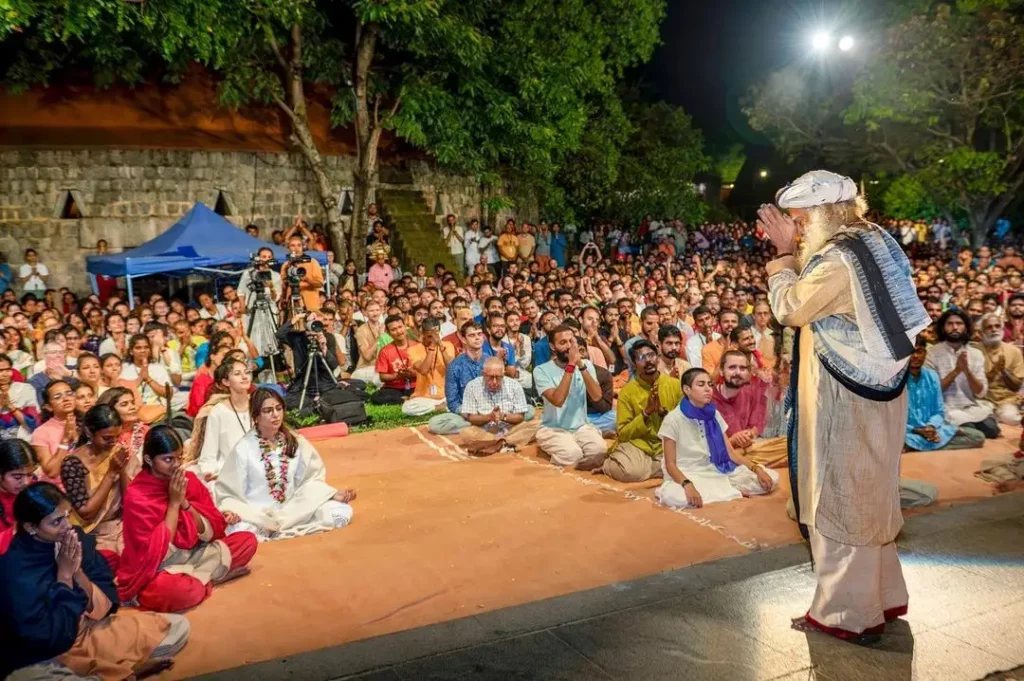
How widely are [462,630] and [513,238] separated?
45.9 feet

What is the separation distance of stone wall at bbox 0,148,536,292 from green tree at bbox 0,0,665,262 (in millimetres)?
851

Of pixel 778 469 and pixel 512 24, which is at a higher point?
pixel 512 24

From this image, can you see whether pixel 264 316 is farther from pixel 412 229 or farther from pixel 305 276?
pixel 412 229

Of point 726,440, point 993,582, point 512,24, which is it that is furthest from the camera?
point 512,24

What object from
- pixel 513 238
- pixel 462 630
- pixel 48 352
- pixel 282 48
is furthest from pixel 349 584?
pixel 282 48

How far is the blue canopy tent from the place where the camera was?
37.2ft

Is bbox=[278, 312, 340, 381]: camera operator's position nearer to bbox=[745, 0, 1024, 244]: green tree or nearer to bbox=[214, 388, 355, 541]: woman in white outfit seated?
bbox=[214, 388, 355, 541]: woman in white outfit seated

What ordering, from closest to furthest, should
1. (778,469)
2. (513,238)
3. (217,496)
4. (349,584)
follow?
1. (349,584)
2. (217,496)
3. (778,469)
4. (513,238)

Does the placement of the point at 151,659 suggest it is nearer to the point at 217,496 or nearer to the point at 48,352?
the point at 217,496

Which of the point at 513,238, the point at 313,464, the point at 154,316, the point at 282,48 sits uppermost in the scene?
the point at 282,48

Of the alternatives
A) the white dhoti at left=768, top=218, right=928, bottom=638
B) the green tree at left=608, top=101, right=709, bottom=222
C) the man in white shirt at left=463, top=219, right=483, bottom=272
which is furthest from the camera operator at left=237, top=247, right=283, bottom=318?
the green tree at left=608, top=101, right=709, bottom=222

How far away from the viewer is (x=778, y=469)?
6387 mm

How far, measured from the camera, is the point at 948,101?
17422mm

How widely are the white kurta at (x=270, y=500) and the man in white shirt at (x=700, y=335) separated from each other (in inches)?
199
